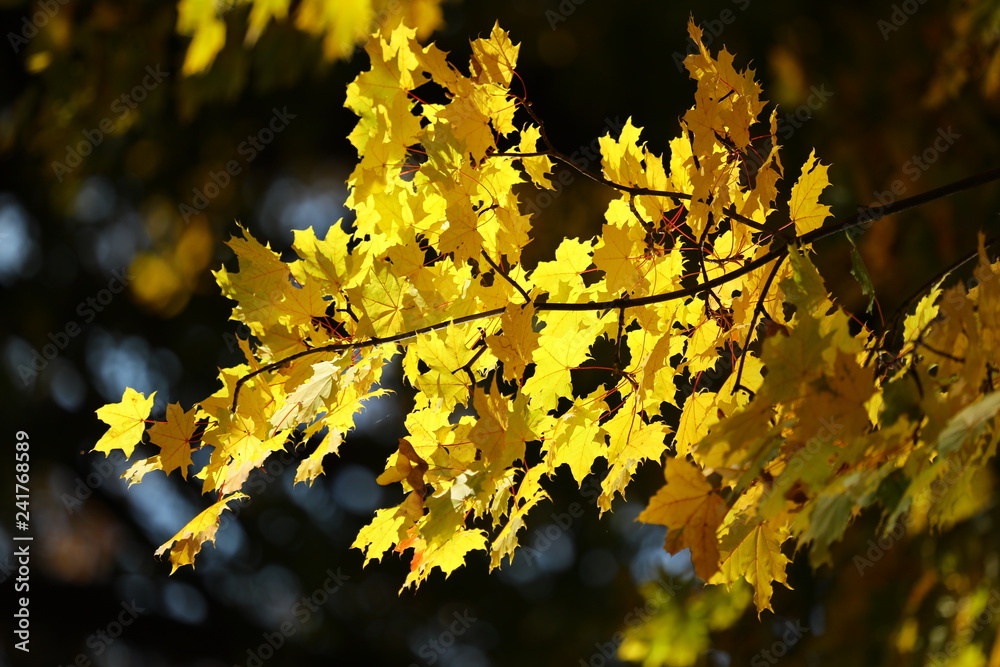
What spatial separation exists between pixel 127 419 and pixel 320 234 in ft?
12.6

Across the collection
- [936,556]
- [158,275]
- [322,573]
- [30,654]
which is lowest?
[936,556]

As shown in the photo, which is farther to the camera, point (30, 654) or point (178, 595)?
point (178, 595)

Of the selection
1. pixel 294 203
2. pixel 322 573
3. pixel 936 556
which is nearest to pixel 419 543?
pixel 936 556

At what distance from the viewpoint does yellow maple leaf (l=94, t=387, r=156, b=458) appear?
1086 millimetres

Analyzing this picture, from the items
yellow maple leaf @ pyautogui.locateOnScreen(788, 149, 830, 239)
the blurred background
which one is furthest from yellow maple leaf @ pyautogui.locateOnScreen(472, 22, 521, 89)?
the blurred background

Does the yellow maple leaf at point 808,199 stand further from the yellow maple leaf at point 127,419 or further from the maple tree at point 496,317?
the yellow maple leaf at point 127,419

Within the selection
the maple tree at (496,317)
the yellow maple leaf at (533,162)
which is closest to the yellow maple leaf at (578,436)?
the maple tree at (496,317)

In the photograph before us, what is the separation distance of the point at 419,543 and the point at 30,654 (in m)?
4.59

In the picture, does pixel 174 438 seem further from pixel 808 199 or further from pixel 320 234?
pixel 320 234

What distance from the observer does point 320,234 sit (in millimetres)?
4852

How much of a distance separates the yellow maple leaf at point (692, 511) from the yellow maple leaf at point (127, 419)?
0.65m

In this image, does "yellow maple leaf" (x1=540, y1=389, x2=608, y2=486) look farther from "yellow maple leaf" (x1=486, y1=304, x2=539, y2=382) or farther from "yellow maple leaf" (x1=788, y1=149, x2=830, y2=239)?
"yellow maple leaf" (x1=788, y1=149, x2=830, y2=239)

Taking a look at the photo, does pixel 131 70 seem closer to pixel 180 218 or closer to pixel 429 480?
pixel 180 218

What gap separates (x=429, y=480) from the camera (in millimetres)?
938
